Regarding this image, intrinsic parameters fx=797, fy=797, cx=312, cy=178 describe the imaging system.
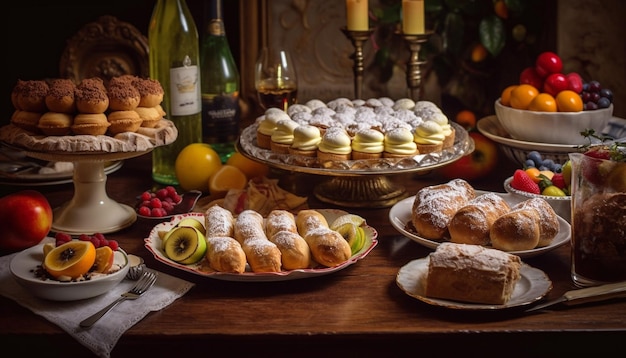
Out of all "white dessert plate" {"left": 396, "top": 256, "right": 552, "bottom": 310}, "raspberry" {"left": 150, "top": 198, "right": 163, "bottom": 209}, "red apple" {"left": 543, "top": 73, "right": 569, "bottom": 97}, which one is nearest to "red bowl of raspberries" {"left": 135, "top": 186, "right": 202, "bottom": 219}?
"raspberry" {"left": 150, "top": 198, "right": 163, "bottom": 209}

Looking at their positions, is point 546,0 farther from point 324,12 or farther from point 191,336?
point 191,336

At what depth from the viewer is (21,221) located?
4.85ft

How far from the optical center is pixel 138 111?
5.35ft

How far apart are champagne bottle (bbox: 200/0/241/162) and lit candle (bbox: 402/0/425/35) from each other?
49 centimetres

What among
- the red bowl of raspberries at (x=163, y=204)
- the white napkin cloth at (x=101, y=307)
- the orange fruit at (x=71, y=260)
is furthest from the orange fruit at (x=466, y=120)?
the orange fruit at (x=71, y=260)

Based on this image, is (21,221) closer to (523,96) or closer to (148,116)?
(148,116)

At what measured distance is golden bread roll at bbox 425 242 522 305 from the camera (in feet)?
4.06

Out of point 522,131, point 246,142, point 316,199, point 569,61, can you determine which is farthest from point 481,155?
point 569,61

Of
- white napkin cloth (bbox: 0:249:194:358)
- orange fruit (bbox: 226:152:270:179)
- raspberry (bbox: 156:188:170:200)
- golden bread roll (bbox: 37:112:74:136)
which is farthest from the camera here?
orange fruit (bbox: 226:152:270:179)

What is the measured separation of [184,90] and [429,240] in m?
0.77

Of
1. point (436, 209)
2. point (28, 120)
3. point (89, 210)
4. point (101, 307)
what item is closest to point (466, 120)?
point (436, 209)

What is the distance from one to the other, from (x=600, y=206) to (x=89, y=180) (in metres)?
1.00

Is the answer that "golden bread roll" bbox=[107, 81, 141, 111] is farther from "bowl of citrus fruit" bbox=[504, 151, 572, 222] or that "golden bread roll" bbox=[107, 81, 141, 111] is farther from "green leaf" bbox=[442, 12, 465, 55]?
"green leaf" bbox=[442, 12, 465, 55]

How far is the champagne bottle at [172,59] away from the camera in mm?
2014
